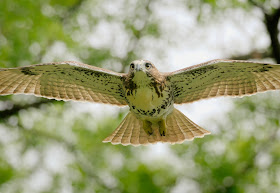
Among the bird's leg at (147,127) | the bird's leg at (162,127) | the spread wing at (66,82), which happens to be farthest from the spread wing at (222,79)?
the spread wing at (66,82)

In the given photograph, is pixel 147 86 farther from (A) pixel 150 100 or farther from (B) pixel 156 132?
(B) pixel 156 132

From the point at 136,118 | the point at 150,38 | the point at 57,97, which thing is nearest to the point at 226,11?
the point at 150,38

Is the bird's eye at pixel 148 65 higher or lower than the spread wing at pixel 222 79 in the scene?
higher

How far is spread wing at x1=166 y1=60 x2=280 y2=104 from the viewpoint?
6.52 metres

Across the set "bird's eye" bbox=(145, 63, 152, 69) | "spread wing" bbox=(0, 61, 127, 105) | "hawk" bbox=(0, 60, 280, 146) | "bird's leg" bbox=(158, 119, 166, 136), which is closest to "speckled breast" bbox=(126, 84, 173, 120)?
"hawk" bbox=(0, 60, 280, 146)

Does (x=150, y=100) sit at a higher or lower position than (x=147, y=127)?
higher

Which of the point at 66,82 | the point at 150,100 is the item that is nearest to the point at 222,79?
the point at 150,100

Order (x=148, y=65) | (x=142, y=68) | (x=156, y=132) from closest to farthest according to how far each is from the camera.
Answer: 1. (x=142, y=68)
2. (x=148, y=65)
3. (x=156, y=132)

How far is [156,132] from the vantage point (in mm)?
7160

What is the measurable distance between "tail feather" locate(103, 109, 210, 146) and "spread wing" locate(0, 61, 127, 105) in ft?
1.33

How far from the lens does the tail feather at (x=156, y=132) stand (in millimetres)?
7102

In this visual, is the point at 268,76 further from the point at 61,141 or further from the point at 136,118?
the point at 61,141

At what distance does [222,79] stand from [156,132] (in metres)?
1.33

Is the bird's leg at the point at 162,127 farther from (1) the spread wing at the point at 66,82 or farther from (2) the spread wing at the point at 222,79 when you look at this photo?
(1) the spread wing at the point at 66,82
